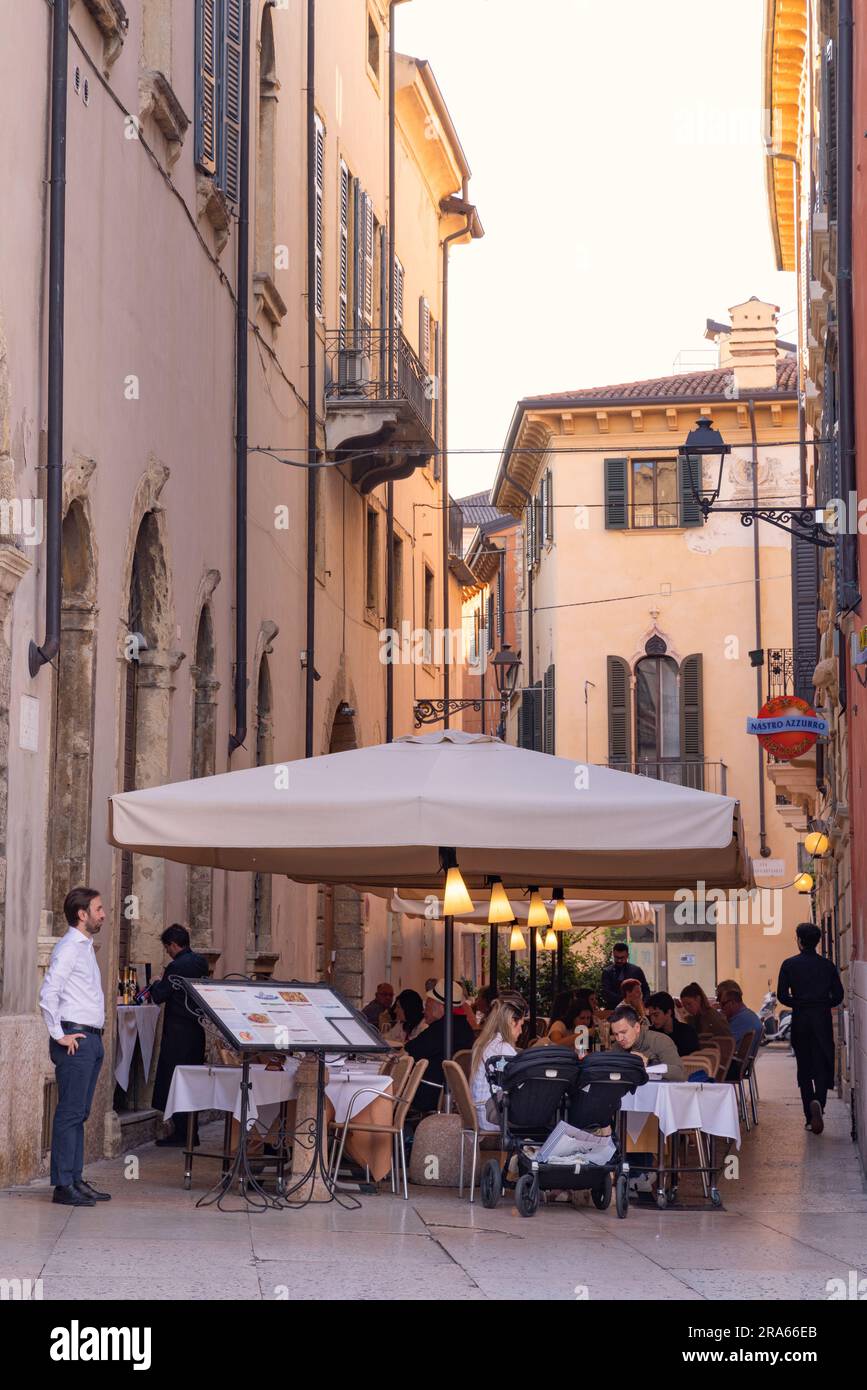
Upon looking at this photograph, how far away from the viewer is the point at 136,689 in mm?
14906

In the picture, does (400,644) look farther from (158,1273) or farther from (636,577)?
(158,1273)

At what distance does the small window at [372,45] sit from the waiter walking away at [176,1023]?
1722cm

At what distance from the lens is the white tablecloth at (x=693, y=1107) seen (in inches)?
431

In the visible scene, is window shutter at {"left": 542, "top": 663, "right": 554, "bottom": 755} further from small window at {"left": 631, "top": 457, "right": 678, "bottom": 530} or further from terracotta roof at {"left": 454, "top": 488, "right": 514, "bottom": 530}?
terracotta roof at {"left": 454, "top": 488, "right": 514, "bottom": 530}

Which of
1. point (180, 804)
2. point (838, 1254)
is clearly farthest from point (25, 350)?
point (838, 1254)

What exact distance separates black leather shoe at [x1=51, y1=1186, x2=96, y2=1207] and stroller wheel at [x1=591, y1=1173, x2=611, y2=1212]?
105 inches

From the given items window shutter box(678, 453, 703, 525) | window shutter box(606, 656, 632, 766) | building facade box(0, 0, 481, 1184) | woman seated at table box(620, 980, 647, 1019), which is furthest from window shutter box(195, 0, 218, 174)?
window shutter box(606, 656, 632, 766)

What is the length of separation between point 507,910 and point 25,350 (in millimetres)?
4699

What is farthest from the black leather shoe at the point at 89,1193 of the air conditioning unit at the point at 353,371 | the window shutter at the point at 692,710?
the window shutter at the point at 692,710

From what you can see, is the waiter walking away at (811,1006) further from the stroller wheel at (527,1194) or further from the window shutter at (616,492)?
the window shutter at (616,492)

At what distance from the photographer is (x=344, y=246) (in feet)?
82.1

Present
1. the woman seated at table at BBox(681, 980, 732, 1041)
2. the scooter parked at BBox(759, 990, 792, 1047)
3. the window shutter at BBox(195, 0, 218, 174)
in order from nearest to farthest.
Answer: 1. the window shutter at BBox(195, 0, 218, 174)
2. the woman seated at table at BBox(681, 980, 732, 1041)
3. the scooter parked at BBox(759, 990, 792, 1047)

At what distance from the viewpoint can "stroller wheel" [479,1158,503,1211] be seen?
10.5 m

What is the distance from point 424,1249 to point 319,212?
1672 centimetres
